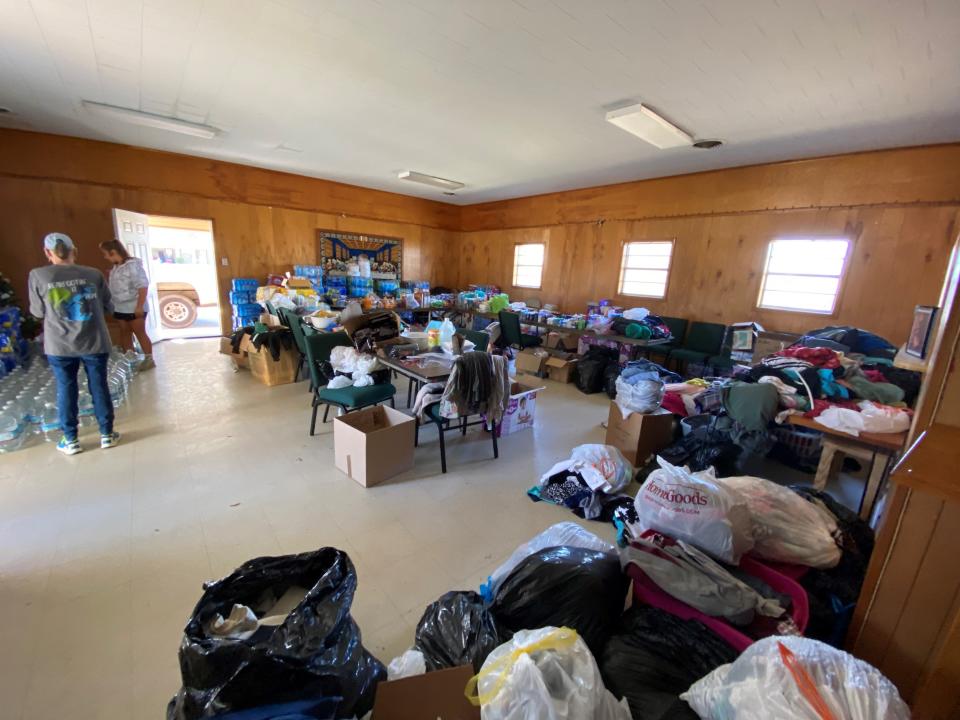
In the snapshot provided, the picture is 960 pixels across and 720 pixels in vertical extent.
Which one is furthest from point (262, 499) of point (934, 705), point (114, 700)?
point (934, 705)

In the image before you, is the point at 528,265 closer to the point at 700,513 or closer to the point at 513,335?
the point at 513,335

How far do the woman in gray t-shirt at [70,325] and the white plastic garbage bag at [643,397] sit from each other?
3.80 metres

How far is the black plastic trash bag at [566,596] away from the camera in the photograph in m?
1.26

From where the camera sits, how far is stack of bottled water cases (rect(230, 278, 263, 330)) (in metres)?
6.05

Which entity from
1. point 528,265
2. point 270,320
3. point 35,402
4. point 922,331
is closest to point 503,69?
point 922,331

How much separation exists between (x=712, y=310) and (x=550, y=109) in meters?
3.39

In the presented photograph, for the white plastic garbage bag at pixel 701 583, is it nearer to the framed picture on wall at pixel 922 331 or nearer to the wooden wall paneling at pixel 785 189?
the framed picture on wall at pixel 922 331

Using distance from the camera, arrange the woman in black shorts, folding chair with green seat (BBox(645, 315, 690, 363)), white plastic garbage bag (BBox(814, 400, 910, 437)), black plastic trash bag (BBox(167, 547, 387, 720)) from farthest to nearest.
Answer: folding chair with green seat (BBox(645, 315, 690, 363)) → the woman in black shorts → white plastic garbage bag (BBox(814, 400, 910, 437)) → black plastic trash bag (BBox(167, 547, 387, 720))

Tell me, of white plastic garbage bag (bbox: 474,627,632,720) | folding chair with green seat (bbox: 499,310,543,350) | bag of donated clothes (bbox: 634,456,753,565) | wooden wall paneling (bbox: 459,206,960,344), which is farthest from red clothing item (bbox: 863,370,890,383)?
folding chair with green seat (bbox: 499,310,543,350)

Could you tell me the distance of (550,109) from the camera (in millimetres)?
3369

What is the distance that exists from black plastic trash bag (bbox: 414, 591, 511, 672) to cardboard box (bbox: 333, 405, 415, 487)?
1.24 m

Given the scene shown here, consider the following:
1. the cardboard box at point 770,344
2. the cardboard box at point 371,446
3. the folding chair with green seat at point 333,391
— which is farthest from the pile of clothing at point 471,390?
the cardboard box at point 770,344

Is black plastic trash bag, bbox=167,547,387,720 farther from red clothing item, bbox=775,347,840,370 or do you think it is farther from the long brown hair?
the long brown hair

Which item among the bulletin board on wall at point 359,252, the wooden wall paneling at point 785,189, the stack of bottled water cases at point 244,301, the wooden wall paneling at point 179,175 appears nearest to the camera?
the wooden wall paneling at point 785,189
